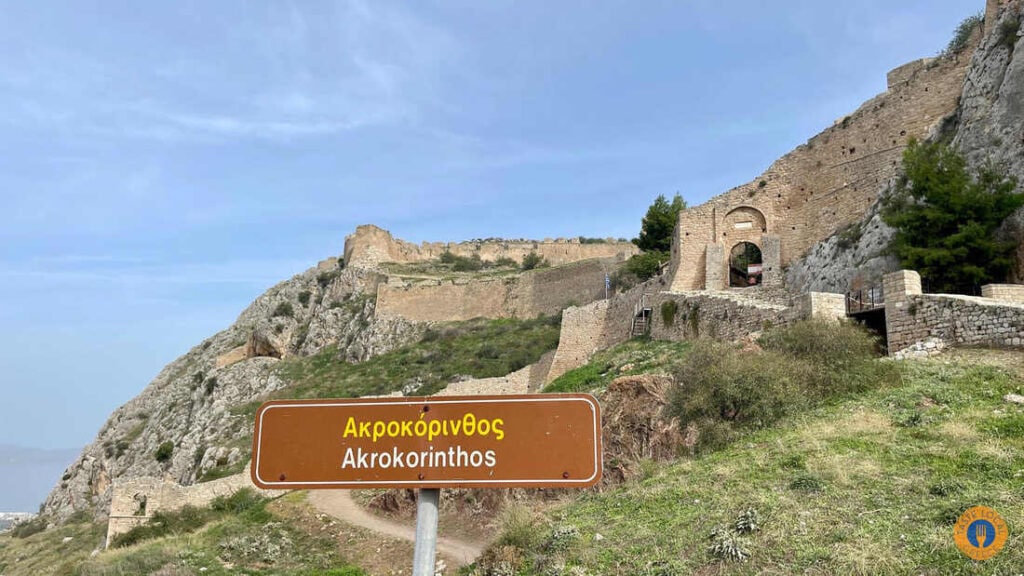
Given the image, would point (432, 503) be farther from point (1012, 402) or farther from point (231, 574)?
point (231, 574)

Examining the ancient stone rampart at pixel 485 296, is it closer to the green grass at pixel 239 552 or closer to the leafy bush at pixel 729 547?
the green grass at pixel 239 552

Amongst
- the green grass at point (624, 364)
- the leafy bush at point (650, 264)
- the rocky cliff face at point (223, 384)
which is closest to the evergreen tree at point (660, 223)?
the leafy bush at point (650, 264)

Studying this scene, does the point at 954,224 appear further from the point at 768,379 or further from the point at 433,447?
the point at 433,447

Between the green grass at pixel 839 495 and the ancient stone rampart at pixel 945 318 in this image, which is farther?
the ancient stone rampart at pixel 945 318

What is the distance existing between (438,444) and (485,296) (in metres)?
50.3

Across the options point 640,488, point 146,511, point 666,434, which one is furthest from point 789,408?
point 146,511

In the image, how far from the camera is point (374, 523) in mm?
18000

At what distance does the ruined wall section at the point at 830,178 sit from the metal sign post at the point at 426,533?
23.4 meters

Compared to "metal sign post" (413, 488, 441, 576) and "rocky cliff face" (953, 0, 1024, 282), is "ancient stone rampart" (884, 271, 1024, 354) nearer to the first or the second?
"rocky cliff face" (953, 0, 1024, 282)

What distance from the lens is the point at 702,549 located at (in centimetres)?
751

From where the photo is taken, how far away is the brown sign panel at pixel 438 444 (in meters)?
3.22

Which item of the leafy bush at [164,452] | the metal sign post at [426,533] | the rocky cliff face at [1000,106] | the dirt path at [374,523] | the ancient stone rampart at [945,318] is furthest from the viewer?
the leafy bush at [164,452]

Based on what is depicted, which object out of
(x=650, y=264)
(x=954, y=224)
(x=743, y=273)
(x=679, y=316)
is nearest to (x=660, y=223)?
(x=650, y=264)

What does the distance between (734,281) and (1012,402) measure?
18.9 m
